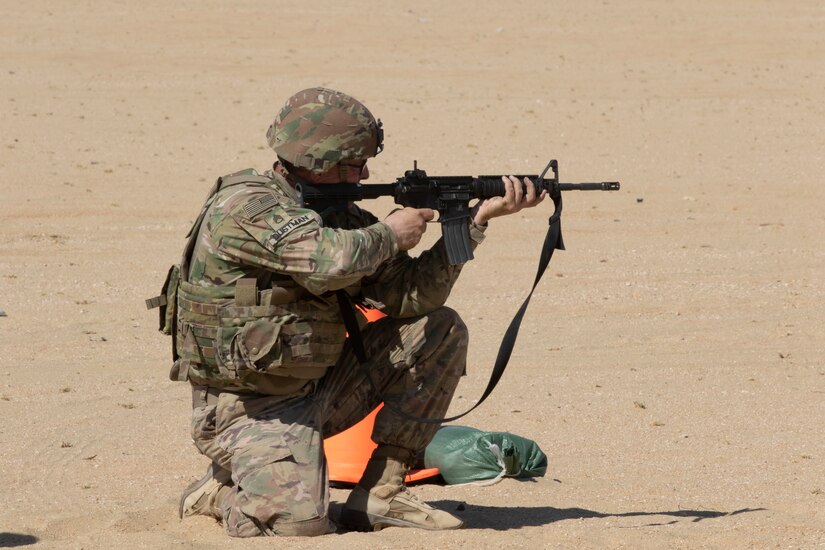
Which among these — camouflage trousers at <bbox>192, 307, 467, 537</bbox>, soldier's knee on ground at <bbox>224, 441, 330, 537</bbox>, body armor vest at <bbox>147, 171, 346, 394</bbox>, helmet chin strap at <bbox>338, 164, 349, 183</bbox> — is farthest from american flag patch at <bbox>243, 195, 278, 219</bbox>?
soldier's knee on ground at <bbox>224, 441, 330, 537</bbox>

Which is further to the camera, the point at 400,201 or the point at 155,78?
the point at 155,78

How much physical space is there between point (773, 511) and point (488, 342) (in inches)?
120

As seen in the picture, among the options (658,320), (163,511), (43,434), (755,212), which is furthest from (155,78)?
(163,511)

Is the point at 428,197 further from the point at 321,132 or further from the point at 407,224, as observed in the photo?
the point at 321,132

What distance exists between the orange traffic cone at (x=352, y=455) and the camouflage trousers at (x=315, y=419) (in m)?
0.57

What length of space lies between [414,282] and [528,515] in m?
0.97

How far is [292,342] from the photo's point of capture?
457 cm

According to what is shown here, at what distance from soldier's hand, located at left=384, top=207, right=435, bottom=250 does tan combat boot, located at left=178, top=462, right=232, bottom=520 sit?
1049mm

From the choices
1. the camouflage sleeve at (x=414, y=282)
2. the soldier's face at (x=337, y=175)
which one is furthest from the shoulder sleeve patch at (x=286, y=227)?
the camouflage sleeve at (x=414, y=282)

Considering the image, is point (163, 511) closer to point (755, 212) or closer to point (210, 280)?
point (210, 280)

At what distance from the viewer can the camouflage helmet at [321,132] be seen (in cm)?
466

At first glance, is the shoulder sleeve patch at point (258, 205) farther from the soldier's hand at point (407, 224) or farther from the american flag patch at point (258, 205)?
the soldier's hand at point (407, 224)

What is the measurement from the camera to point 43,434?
606 centimetres

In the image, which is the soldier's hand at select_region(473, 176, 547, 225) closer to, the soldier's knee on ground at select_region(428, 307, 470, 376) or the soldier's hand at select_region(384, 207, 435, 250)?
the soldier's hand at select_region(384, 207, 435, 250)
